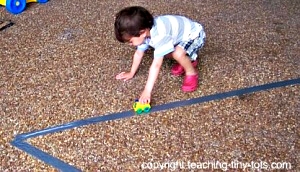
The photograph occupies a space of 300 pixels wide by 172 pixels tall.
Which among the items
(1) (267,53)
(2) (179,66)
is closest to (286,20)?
(1) (267,53)

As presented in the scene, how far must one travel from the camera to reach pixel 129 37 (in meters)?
1.13

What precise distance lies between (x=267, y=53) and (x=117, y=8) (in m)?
0.91

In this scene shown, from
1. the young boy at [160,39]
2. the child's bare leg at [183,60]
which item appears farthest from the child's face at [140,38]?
the child's bare leg at [183,60]

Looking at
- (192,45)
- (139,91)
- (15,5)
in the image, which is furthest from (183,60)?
(15,5)

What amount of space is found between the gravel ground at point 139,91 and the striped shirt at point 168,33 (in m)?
0.18

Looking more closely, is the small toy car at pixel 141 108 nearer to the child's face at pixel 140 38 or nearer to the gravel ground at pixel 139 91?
the gravel ground at pixel 139 91

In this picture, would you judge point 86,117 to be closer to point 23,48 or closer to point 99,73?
point 99,73

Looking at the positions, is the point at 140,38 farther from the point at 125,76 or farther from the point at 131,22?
the point at 125,76

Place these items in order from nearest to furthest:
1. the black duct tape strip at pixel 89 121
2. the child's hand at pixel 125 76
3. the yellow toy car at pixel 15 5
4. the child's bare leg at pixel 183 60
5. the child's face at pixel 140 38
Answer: the black duct tape strip at pixel 89 121
the child's face at pixel 140 38
the child's bare leg at pixel 183 60
the child's hand at pixel 125 76
the yellow toy car at pixel 15 5

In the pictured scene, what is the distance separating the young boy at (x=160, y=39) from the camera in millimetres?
1103

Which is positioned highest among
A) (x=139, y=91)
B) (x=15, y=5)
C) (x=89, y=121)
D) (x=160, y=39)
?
(x=15, y=5)

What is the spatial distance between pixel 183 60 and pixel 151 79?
167 mm

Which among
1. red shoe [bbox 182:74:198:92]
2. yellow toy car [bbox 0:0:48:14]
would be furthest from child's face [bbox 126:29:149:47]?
yellow toy car [bbox 0:0:48:14]

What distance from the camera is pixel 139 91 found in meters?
1.32
